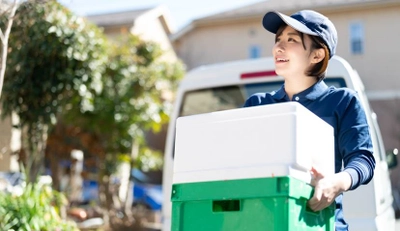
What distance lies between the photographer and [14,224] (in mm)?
4875

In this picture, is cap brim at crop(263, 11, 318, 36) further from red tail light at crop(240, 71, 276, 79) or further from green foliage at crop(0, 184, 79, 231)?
green foliage at crop(0, 184, 79, 231)

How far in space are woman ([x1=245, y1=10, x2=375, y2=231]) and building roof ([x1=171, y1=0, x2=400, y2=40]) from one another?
17.4 meters

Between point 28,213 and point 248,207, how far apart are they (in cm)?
334

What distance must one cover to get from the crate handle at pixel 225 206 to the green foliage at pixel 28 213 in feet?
9.69

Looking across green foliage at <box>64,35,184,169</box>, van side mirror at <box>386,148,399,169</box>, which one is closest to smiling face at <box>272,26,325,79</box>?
van side mirror at <box>386,148,399,169</box>

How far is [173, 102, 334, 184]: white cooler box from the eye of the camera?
6.63 feet

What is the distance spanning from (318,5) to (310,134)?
18.5 m

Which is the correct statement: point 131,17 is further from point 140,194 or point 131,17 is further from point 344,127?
point 344,127

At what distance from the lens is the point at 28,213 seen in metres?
5.03

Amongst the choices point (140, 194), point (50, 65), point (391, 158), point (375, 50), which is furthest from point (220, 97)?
point (375, 50)

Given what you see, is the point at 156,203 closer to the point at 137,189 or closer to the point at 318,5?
the point at 137,189

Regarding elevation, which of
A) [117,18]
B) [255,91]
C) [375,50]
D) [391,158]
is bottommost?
[391,158]

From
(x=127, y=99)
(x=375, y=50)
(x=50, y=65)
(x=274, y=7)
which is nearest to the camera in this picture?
(x=50, y=65)

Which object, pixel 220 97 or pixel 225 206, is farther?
pixel 220 97
